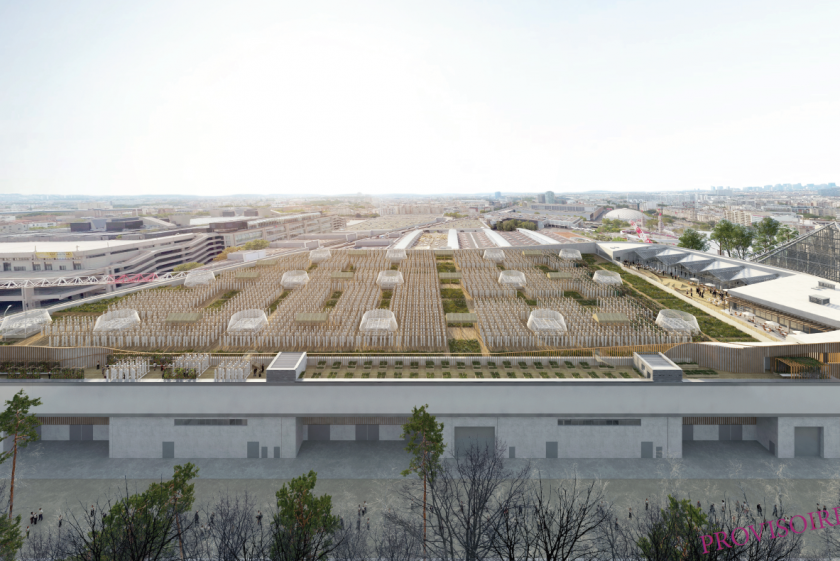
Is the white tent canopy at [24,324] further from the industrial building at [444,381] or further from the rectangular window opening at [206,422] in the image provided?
the rectangular window opening at [206,422]

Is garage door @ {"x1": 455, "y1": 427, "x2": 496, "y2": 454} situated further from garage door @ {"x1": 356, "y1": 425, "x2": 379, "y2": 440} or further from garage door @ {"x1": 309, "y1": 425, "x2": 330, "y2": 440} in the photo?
garage door @ {"x1": 309, "y1": 425, "x2": 330, "y2": 440}

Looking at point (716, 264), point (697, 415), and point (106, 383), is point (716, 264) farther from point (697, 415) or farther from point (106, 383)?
point (106, 383)

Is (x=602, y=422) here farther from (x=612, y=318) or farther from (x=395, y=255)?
(x=395, y=255)

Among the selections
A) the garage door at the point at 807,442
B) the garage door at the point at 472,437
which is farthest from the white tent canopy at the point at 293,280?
the garage door at the point at 807,442

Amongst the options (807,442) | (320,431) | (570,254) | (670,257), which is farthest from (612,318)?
(670,257)

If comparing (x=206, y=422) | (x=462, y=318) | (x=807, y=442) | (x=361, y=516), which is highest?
(x=462, y=318)
